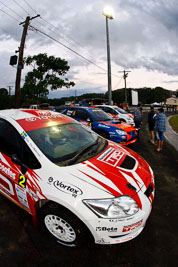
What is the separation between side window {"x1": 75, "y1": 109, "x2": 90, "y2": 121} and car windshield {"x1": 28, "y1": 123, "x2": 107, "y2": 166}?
3312 mm

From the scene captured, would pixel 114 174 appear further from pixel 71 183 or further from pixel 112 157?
pixel 71 183

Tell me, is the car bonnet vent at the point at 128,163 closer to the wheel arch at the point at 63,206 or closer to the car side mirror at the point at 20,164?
the wheel arch at the point at 63,206

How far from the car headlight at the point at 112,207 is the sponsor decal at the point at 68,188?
4.9 inches

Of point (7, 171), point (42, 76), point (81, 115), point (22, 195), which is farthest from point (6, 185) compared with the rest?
point (42, 76)

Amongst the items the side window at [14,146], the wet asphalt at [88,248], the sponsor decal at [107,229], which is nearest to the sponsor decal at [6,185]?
the side window at [14,146]

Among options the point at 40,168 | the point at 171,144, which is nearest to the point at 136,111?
the point at 171,144

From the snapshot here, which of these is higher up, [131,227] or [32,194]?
[32,194]

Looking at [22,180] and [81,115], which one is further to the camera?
[81,115]

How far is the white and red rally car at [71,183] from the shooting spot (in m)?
1.72

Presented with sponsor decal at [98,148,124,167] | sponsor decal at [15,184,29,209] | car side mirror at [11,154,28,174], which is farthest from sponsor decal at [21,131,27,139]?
sponsor decal at [98,148,124,167]

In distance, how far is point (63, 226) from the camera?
1.88 metres

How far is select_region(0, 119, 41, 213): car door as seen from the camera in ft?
6.86

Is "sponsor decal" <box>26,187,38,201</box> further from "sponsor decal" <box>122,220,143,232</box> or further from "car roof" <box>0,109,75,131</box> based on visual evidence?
"sponsor decal" <box>122,220,143,232</box>

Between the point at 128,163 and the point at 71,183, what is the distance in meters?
1.02
